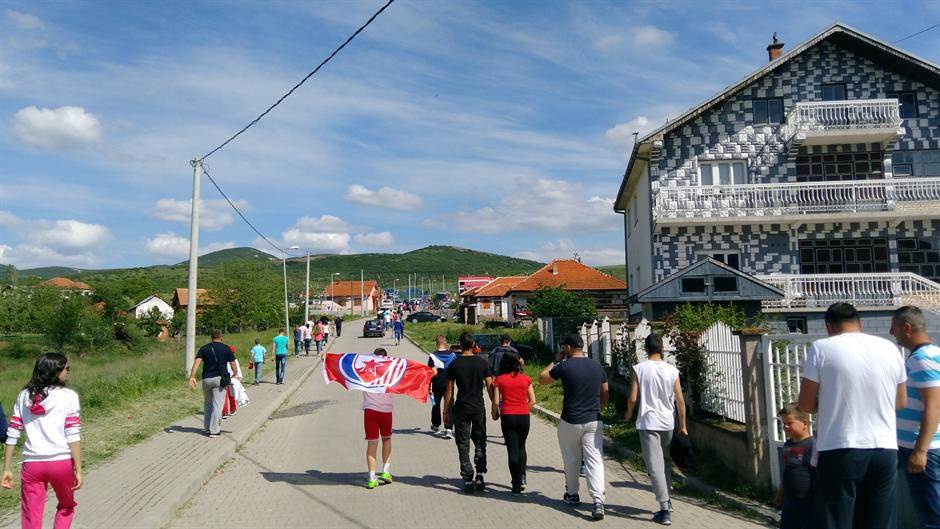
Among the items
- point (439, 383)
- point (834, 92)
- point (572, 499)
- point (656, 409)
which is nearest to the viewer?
point (656, 409)

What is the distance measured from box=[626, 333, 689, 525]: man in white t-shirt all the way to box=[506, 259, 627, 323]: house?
4392 centimetres

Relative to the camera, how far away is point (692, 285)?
20938mm

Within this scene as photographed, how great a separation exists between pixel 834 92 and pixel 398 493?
23777 mm

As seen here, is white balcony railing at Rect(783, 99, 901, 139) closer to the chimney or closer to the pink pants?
the chimney

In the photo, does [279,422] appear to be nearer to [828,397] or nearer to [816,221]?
[828,397]

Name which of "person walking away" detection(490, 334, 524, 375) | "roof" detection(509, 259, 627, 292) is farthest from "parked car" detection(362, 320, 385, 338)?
"person walking away" detection(490, 334, 524, 375)

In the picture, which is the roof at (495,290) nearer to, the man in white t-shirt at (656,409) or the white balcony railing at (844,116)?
the white balcony railing at (844,116)

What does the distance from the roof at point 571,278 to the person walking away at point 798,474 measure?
157ft

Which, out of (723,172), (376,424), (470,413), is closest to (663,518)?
(470,413)

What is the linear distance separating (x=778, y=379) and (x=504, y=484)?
3392 millimetres

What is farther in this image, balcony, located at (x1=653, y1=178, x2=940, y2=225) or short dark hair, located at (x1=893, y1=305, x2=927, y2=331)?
balcony, located at (x1=653, y1=178, x2=940, y2=225)

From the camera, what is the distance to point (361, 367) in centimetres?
931

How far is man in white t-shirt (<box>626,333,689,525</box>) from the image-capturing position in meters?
6.91

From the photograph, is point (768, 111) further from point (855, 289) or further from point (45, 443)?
point (45, 443)
